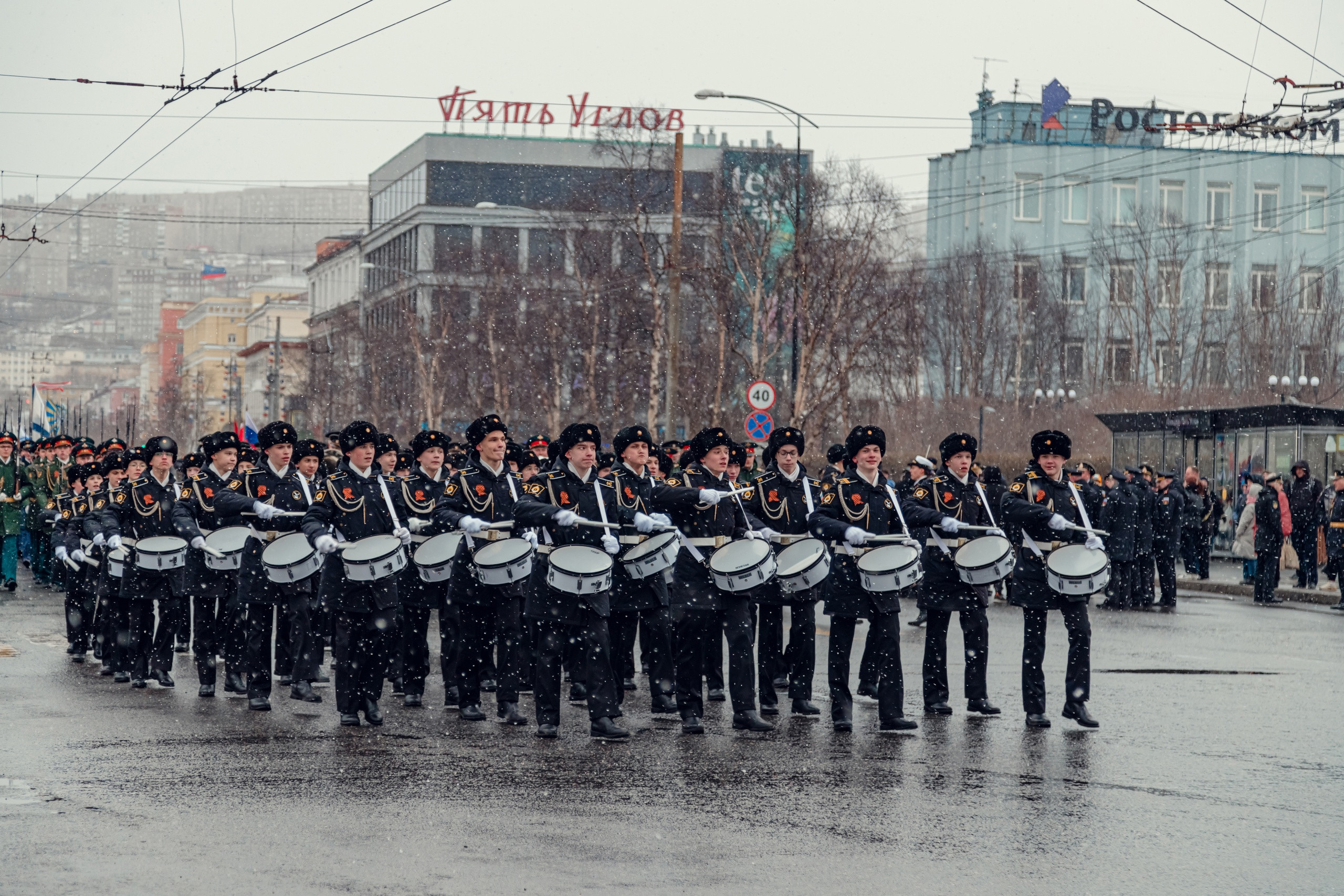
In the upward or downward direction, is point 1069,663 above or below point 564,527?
below

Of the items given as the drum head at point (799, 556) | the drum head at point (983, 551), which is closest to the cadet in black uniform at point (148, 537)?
the drum head at point (799, 556)

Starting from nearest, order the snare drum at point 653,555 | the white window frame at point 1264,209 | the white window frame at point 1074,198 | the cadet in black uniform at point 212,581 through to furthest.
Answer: the snare drum at point 653,555 < the cadet in black uniform at point 212,581 < the white window frame at point 1074,198 < the white window frame at point 1264,209

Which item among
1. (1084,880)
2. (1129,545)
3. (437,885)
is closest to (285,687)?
(437,885)

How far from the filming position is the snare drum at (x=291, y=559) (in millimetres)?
11633

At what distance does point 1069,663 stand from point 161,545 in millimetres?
6547

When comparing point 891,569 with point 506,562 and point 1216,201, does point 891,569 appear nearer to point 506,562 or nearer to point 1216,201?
point 506,562

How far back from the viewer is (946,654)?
12.0 metres

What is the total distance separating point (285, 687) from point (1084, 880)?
7.90 metres

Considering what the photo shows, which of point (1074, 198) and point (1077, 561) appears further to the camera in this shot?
point (1074, 198)

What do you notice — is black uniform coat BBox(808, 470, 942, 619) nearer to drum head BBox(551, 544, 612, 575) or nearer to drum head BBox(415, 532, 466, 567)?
drum head BBox(551, 544, 612, 575)

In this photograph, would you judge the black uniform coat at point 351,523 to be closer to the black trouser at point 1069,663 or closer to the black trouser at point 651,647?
the black trouser at point 651,647

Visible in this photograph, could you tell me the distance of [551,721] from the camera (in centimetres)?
1082

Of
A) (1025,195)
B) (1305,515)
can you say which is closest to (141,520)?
(1305,515)

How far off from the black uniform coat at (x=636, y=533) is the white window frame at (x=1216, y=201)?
69.4 meters
